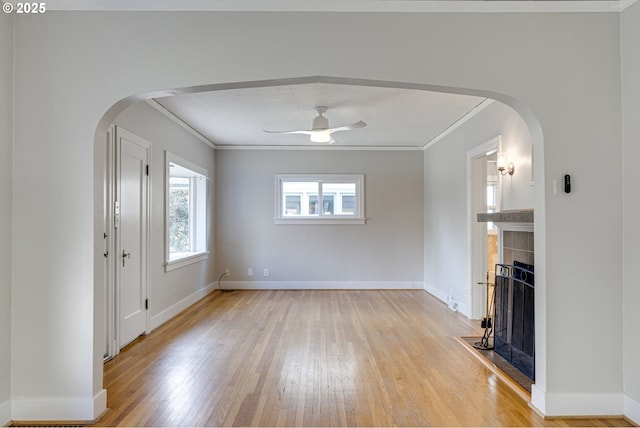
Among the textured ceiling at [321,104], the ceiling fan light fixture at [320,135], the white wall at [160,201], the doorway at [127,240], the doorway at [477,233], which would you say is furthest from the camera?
the doorway at [477,233]

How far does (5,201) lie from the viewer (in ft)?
7.55

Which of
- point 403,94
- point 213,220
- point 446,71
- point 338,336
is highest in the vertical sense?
point 403,94

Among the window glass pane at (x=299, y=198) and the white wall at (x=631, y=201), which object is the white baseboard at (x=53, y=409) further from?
the window glass pane at (x=299, y=198)

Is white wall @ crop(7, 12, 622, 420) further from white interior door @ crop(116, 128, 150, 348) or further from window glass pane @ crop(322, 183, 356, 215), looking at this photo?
window glass pane @ crop(322, 183, 356, 215)

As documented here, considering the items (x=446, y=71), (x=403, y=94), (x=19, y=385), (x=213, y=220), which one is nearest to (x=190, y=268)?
(x=213, y=220)

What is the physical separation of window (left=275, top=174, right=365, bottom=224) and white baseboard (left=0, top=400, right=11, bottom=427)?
4.81 metres

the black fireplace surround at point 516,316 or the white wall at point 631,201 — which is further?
the black fireplace surround at point 516,316

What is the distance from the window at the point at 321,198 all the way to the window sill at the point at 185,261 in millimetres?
1529

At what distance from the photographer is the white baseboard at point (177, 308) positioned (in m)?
4.37

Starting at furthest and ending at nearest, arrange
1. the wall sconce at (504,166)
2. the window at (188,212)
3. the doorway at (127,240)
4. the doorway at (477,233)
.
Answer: the window at (188,212), the doorway at (477,233), the wall sconce at (504,166), the doorway at (127,240)

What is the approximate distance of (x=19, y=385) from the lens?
2.35 m

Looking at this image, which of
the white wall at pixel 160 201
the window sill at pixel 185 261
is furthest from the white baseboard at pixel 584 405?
the window sill at pixel 185 261

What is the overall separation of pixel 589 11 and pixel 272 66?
6.55 ft

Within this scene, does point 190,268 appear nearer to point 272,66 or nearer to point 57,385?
point 57,385
